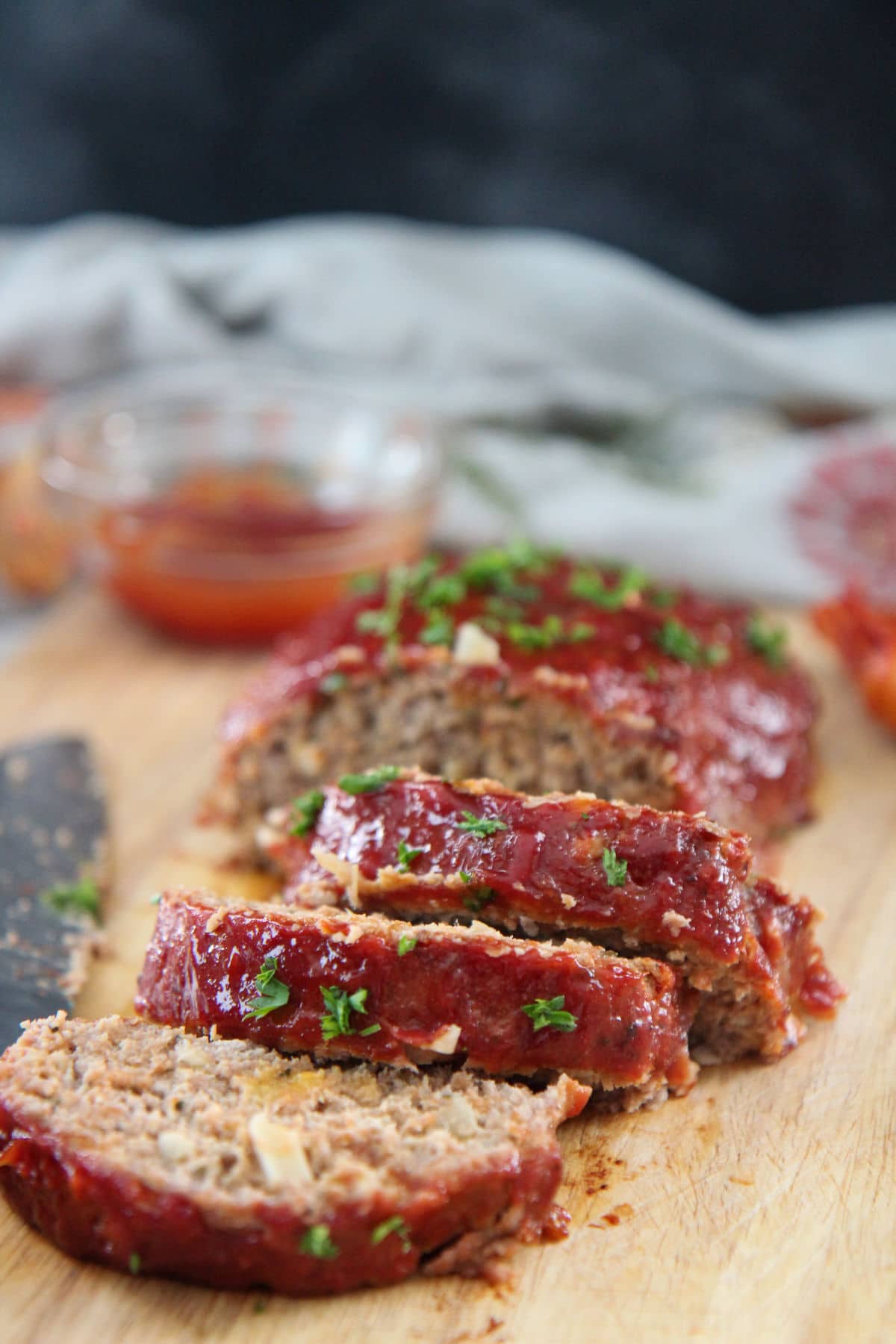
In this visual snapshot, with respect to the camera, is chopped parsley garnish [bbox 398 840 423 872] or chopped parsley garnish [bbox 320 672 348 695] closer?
chopped parsley garnish [bbox 398 840 423 872]

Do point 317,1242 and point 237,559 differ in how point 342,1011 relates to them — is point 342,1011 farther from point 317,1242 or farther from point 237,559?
point 237,559

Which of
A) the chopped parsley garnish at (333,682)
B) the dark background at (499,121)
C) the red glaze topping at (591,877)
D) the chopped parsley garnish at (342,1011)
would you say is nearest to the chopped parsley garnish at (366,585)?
the chopped parsley garnish at (333,682)

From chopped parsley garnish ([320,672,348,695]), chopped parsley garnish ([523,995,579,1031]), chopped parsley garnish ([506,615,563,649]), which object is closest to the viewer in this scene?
chopped parsley garnish ([523,995,579,1031])

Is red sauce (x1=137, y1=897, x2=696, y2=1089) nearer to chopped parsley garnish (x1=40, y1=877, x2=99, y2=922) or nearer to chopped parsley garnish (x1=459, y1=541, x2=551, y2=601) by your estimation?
chopped parsley garnish (x1=40, y1=877, x2=99, y2=922)

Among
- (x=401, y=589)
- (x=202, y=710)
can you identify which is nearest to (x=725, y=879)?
(x=401, y=589)

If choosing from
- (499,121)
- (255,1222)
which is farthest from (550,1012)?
(499,121)

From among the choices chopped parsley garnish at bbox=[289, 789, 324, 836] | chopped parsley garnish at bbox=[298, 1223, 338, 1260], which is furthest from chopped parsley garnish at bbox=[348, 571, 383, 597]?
chopped parsley garnish at bbox=[298, 1223, 338, 1260]

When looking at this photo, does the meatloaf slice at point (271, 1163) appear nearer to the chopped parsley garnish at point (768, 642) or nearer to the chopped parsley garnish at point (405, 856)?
the chopped parsley garnish at point (405, 856)
